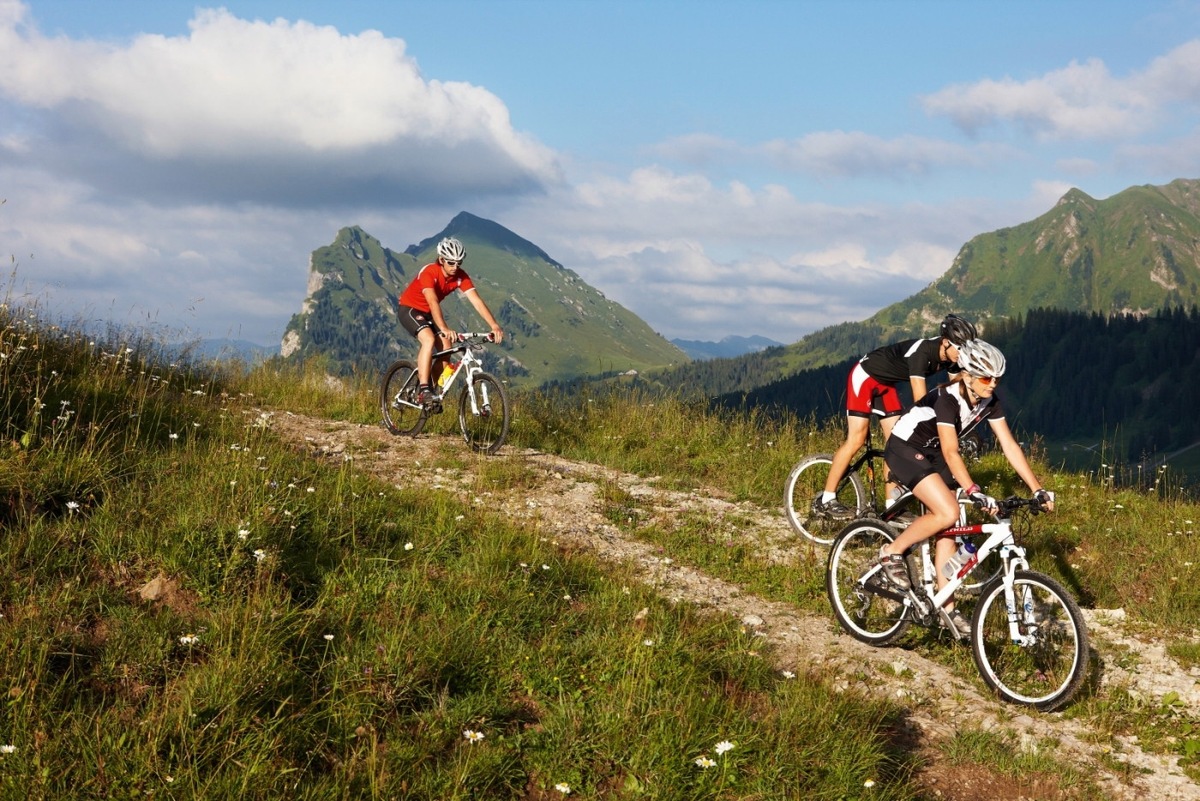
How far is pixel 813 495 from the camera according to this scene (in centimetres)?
1055

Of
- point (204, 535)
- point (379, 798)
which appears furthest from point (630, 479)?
point (379, 798)

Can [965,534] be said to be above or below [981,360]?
below

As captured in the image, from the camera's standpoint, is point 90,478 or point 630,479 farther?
point 630,479

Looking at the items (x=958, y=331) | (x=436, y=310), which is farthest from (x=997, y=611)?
(x=436, y=310)

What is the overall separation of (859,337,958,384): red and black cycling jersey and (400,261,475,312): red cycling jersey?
5.84 meters

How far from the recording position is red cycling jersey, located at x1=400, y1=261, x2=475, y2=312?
1219 centimetres

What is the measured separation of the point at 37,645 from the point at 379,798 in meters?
2.19

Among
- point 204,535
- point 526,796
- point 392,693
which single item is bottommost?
point 526,796

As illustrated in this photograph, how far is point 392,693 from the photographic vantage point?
4.79 m

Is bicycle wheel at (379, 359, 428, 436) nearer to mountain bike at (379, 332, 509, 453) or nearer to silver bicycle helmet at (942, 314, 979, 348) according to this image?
mountain bike at (379, 332, 509, 453)

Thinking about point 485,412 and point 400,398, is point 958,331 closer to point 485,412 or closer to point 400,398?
point 485,412

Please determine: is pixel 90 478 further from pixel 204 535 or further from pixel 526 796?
pixel 526 796

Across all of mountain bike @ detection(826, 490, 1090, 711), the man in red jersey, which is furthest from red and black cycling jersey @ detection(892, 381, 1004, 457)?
the man in red jersey

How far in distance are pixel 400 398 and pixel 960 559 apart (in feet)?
29.0
